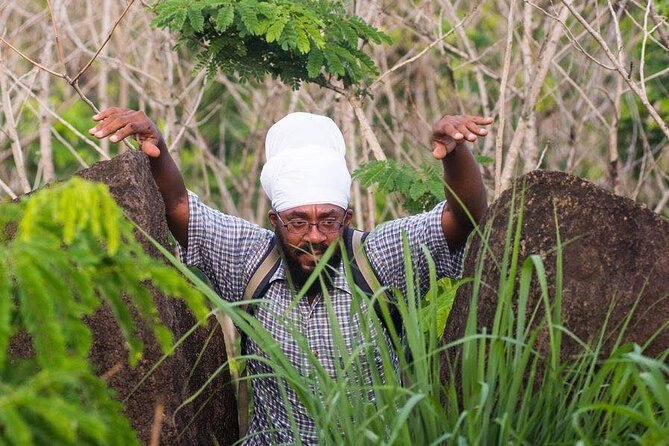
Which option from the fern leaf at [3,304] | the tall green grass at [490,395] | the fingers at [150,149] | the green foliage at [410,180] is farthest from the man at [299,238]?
the fern leaf at [3,304]

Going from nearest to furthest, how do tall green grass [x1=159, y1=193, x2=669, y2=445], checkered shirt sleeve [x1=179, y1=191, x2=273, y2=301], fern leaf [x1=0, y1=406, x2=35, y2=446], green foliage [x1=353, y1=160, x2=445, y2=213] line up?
fern leaf [x1=0, y1=406, x2=35, y2=446] → tall green grass [x1=159, y1=193, x2=669, y2=445] → checkered shirt sleeve [x1=179, y1=191, x2=273, y2=301] → green foliage [x1=353, y1=160, x2=445, y2=213]

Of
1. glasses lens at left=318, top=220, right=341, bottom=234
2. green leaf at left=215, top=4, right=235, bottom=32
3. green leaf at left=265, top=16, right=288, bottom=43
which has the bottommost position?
glasses lens at left=318, top=220, right=341, bottom=234

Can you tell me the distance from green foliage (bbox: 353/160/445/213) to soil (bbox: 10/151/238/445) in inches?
47.2

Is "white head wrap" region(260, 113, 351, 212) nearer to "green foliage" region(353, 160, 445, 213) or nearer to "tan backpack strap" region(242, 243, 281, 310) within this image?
"tan backpack strap" region(242, 243, 281, 310)

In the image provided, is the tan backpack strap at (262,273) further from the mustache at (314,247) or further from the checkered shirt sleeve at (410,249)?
the checkered shirt sleeve at (410,249)

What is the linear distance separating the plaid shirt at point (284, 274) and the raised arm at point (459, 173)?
6cm

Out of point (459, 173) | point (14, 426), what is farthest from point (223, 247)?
point (14, 426)

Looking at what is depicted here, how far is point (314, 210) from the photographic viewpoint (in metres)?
3.74

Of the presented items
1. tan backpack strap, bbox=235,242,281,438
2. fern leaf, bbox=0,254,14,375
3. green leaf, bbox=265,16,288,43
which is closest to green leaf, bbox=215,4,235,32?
green leaf, bbox=265,16,288,43

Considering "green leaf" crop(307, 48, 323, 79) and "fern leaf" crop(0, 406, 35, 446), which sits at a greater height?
"green leaf" crop(307, 48, 323, 79)

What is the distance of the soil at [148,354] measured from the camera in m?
3.36

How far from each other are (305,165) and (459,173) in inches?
21.5

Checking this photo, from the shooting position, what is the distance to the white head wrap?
12.4 ft

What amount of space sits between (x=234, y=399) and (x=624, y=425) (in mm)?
1715
